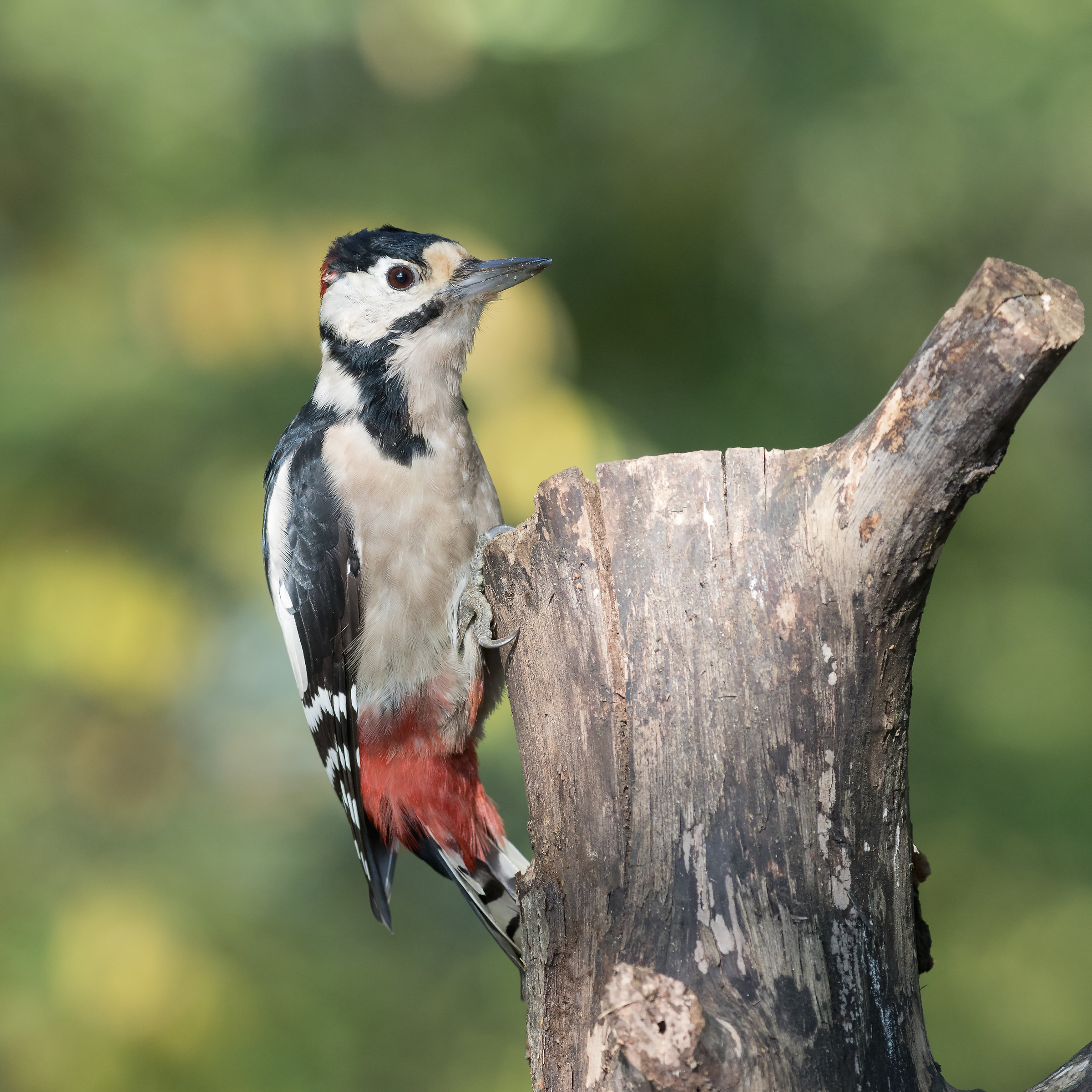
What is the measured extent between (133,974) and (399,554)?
8.72 feet

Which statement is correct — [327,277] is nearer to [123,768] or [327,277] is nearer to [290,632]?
[290,632]

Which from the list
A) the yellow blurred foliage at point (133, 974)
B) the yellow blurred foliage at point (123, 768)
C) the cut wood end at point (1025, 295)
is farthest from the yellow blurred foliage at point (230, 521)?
the cut wood end at point (1025, 295)

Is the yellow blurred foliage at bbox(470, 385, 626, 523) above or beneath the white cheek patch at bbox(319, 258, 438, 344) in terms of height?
above

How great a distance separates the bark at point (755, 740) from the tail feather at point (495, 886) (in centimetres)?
81

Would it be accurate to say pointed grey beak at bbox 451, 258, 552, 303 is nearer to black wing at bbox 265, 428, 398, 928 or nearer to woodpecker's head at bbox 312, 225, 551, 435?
woodpecker's head at bbox 312, 225, 551, 435

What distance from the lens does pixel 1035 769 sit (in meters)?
4.75

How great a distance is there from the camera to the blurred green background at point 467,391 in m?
4.12

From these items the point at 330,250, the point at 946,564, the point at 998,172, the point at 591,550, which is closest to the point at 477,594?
the point at 591,550

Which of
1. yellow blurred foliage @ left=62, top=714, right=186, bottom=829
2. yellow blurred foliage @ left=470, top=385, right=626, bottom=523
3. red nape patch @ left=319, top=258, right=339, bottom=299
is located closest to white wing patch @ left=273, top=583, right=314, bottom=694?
red nape patch @ left=319, top=258, right=339, bottom=299

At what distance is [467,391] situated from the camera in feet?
13.7

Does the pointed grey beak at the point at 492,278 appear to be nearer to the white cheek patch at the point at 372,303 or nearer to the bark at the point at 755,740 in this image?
the white cheek patch at the point at 372,303

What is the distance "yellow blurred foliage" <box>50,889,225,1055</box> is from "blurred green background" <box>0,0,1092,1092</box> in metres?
0.01

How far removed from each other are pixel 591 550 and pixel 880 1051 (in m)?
0.78

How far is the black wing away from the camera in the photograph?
7.48 ft
